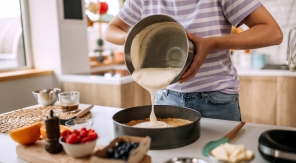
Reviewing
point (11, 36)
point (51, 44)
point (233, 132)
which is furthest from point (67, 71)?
point (233, 132)

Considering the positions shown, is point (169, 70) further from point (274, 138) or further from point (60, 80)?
point (60, 80)

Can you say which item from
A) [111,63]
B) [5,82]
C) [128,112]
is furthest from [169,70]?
[111,63]

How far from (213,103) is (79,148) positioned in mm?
644

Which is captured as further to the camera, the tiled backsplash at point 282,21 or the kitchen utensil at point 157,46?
the tiled backsplash at point 282,21

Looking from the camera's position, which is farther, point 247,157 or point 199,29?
point 199,29

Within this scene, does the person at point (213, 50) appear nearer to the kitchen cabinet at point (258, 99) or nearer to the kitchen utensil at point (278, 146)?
the kitchen utensil at point (278, 146)

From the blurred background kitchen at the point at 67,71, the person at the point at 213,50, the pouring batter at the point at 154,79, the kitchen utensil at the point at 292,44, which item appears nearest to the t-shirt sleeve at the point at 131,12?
the person at the point at 213,50

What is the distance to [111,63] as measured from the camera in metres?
3.24

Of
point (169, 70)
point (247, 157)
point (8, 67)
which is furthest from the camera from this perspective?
point (8, 67)

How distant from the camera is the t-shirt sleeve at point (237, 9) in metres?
1.11

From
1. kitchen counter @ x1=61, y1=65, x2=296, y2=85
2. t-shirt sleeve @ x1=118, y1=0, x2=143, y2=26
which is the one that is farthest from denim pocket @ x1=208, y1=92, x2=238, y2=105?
kitchen counter @ x1=61, y1=65, x2=296, y2=85

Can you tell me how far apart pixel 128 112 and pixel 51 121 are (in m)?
0.34

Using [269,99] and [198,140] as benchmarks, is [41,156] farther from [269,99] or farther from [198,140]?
[269,99]

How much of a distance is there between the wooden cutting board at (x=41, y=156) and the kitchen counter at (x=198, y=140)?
Answer: 0.02 m
